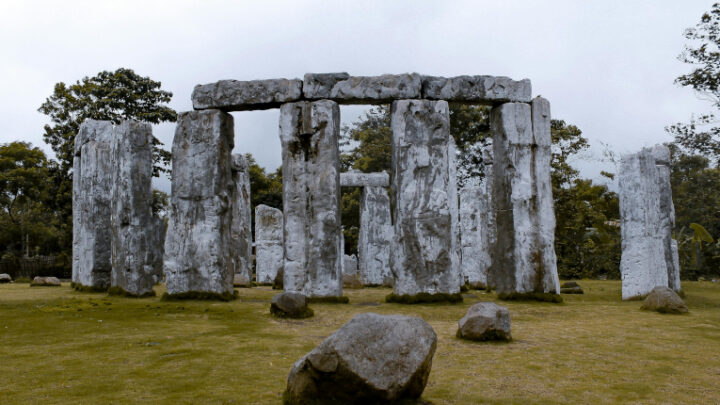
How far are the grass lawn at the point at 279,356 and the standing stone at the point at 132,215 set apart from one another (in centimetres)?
203

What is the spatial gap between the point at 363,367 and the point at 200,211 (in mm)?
8233

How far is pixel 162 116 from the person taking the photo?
22.0m

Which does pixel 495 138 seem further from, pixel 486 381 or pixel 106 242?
pixel 106 242

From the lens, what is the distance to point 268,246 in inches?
695

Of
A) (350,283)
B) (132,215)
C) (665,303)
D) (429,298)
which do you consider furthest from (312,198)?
(665,303)

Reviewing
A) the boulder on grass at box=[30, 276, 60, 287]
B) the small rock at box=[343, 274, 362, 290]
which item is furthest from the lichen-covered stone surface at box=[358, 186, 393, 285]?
the boulder on grass at box=[30, 276, 60, 287]

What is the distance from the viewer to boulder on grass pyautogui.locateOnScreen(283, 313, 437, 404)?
351 cm

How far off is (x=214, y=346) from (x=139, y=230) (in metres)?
6.05

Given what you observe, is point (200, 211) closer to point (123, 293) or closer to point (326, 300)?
point (123, 293)

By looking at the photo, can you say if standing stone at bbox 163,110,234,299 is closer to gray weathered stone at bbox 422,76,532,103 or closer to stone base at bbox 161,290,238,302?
stone base at bbox 161,290,238,302

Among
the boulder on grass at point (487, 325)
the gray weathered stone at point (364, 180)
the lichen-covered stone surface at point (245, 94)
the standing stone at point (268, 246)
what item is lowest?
the boulder on grass at point (487, 325)

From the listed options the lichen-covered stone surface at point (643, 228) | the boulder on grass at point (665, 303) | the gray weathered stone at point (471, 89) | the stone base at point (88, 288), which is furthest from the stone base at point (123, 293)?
the lichen-covered stone surface at point (643, 228)

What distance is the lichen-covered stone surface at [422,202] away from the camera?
10.5m

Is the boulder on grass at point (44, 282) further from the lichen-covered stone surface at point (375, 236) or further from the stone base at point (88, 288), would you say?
the lichen-covered stone surface at point (375, 236)
